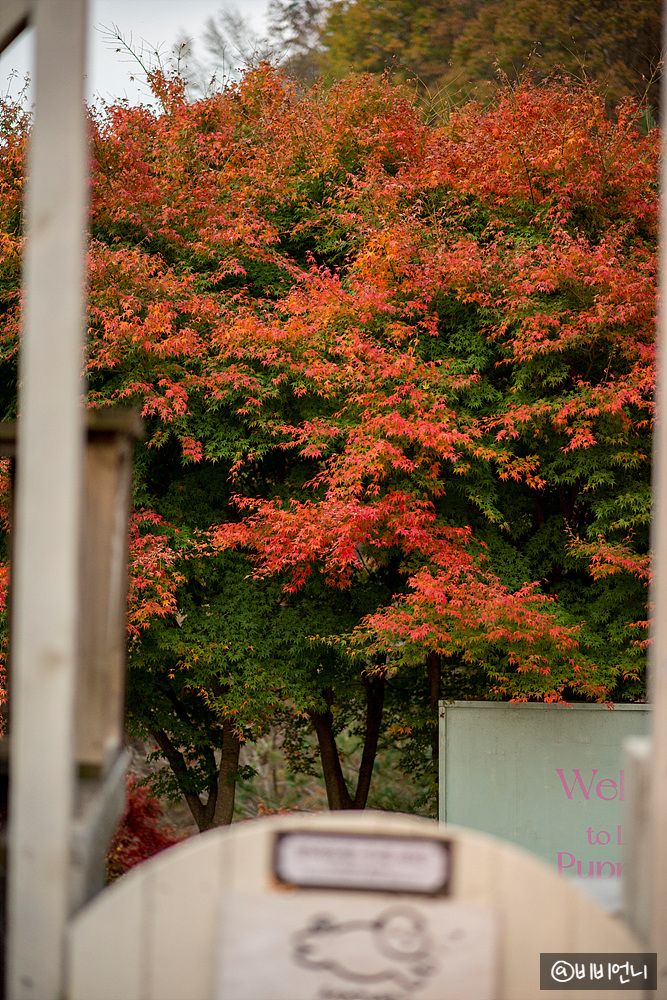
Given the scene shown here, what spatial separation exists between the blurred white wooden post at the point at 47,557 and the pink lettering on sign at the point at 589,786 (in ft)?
17.7

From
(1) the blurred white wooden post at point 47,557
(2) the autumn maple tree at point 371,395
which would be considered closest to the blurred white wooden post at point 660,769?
(1) the blurred white wooden post at point 47,557

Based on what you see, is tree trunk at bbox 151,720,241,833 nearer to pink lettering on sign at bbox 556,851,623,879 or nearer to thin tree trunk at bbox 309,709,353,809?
thin tree trunk at bbox 309,709,353,809

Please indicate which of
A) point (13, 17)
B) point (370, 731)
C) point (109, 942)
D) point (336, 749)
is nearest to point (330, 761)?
point (336, 749)

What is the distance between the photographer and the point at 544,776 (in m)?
6.56

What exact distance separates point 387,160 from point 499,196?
114 centimetres

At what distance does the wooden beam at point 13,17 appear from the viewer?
1.83 meters

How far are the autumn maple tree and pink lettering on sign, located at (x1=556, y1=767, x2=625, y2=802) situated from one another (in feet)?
1.86

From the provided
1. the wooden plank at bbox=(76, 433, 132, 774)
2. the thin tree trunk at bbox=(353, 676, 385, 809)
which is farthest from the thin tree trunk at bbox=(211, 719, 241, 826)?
the wooden plank at bbox=(76, 433, 132, 774)

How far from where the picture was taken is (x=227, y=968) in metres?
1.63

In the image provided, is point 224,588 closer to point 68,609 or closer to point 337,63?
point 68,609

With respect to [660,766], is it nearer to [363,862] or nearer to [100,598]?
[363,862]

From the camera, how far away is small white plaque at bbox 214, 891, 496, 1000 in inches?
64.1

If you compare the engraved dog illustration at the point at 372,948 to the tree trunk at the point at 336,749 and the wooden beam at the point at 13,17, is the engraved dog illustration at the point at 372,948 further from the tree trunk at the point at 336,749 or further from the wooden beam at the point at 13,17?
the tree trunk at the point at 336,749

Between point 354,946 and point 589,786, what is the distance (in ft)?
17.5
